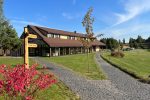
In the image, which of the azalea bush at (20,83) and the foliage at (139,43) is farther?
the foliage at (139,43)

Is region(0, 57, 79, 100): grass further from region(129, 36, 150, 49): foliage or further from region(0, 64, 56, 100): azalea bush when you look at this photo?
region(129, 36, 150, 49): foliage

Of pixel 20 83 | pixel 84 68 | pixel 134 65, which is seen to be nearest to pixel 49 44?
pixel 134 65

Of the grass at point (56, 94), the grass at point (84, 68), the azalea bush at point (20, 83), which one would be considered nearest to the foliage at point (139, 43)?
the grass at point (84, 68)

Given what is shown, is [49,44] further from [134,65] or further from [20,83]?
[20,83]

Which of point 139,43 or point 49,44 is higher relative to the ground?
point 139,43

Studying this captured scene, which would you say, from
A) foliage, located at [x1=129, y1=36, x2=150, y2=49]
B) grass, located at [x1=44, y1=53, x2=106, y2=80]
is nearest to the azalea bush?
grass, located at [x1=44, y1=53, x2=106, y2=80]

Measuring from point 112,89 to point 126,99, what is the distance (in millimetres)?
2246

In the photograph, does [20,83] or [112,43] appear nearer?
[20,83]

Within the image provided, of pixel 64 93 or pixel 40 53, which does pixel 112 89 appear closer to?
pixel 64 93

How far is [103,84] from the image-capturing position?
1524 centimetres

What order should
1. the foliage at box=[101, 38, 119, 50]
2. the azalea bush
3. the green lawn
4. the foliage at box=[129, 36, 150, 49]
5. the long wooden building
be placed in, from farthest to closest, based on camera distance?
the foliage at box=[129, 36, 150, 49] → the foliage at box=[101, 38, 119, 50] → the long wooden building → the green lawn → the azalea bush

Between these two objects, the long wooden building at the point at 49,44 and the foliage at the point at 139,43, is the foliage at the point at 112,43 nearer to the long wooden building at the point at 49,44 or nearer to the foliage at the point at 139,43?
the long wooden building at the point at 49,44

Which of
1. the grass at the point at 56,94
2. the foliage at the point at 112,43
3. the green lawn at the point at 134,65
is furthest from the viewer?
the foliage at the point at 112,43

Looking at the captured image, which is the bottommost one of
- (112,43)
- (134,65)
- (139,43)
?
(134,65)
